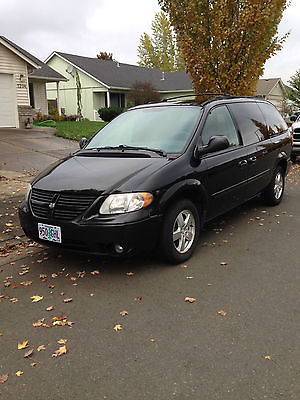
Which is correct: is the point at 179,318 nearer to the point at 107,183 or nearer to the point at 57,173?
the point at 107,183

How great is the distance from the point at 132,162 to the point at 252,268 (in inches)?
69.6

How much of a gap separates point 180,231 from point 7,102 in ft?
55.6

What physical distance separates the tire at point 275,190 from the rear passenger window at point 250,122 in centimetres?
83

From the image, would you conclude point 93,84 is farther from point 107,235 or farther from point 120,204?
point 107,235

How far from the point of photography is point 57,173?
177 inches

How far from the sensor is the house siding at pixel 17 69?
18.6 meters

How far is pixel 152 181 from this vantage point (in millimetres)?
4043

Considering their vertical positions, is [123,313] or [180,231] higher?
[180,231]

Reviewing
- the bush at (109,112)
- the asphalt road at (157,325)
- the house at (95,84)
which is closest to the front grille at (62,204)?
the asphalt road at (157,325)

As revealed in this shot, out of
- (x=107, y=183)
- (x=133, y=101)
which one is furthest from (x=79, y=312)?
(x=133, y=101)

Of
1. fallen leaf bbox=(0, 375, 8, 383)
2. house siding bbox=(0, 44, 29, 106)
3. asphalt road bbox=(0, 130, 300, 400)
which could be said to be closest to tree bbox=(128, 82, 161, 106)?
house siding bbox=(0, 44, 29, 106)

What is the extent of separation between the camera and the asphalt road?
8.32ft

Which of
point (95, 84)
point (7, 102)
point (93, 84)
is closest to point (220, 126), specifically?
point (7, 102)

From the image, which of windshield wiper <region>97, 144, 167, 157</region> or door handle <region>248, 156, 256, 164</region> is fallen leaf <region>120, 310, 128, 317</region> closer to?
windshield wiper <region>97, 144, 167, 157</region>
